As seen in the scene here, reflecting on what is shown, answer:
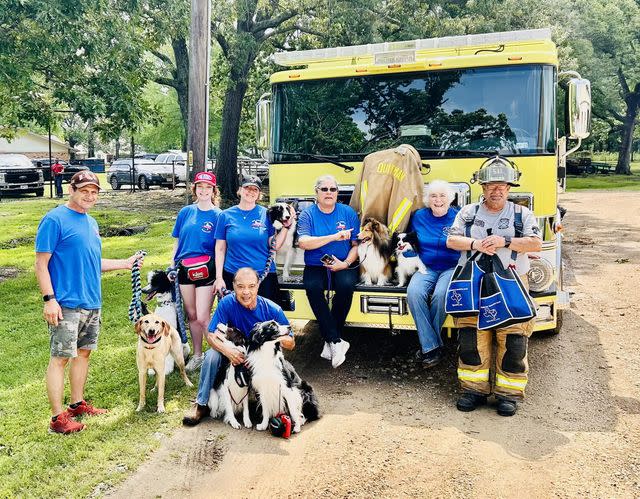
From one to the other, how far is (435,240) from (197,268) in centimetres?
213

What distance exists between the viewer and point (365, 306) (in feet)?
18.9

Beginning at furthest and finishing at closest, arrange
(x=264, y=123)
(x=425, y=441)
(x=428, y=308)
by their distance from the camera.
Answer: (x=264, y=123), (x=428, y=308), (x=425, y=441)

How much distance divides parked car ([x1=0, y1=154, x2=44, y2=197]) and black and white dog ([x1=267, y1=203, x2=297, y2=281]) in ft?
67.4

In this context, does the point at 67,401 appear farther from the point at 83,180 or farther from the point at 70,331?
the point at 83,180

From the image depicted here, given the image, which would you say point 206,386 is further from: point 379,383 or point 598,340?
point 598,340

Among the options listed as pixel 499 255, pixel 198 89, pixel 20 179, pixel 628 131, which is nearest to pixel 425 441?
pixel 499 255

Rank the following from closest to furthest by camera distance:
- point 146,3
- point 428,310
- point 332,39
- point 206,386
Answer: point 206,386 → point 428,310 → point 146,3 → point 332,39

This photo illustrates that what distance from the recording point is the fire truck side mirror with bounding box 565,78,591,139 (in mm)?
6199

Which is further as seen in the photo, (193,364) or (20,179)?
(20,179)

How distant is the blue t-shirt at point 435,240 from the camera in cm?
568

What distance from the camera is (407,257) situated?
5742mm

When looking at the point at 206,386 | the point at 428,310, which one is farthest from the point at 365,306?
the point at 206,386

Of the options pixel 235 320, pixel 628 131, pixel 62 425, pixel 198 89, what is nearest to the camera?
pixel 62 425

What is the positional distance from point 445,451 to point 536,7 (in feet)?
62.4
